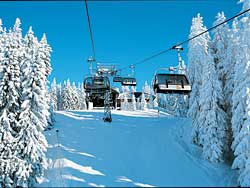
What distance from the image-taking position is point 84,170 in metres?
26.6

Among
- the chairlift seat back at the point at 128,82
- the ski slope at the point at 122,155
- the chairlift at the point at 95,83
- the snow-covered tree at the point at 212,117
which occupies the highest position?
the chairlift seat back at the point at 128,82

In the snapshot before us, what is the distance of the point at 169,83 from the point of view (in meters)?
18.7

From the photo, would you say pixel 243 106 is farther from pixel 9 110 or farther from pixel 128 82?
pixel 9 110

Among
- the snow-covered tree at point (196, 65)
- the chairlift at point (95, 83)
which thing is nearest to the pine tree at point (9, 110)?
the chairlift at point (95, 83)

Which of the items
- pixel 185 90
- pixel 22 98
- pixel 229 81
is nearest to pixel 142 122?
pixel 229 81

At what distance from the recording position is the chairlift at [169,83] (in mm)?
18625

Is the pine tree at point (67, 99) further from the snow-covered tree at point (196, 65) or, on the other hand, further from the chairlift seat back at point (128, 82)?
the chairlift seat back at point (128, 82)

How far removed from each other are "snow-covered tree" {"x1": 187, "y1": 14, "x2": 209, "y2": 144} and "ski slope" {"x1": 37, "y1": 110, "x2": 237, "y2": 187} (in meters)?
3.35

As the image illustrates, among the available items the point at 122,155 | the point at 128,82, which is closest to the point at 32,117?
the point at 122,155

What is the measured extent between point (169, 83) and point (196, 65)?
17.0 m

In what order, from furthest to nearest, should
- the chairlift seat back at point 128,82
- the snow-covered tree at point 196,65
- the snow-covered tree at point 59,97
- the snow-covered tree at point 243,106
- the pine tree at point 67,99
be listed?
the snow-covered tree at point 59,97 → the pine tree at point 67,99 → the chairlift seat back at point 128,82 → the snow-covered tree at point 196,65 → the snow-covered tree at point 243,106

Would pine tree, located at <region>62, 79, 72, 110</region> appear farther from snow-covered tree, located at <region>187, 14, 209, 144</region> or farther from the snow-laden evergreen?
the snow-laden evergreen

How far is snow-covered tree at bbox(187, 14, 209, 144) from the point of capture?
3218 centimetres

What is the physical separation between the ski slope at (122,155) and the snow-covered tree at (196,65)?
3351 millimetres
